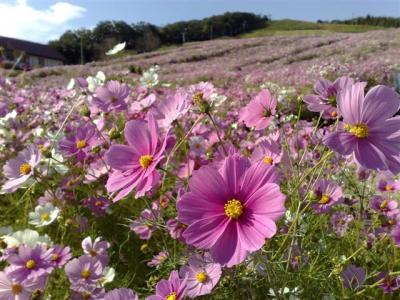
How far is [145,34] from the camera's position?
4391 cm

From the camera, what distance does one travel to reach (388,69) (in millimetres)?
8781

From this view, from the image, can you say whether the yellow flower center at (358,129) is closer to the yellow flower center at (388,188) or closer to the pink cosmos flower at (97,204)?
the yellow flower center at (388,188)

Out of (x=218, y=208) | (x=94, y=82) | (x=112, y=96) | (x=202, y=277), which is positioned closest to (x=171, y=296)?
(x=202, y=277)

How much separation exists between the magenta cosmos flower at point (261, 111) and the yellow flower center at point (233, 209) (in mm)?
476

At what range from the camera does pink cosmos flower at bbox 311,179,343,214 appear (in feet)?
5.62

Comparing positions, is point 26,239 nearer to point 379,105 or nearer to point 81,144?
point 81,144

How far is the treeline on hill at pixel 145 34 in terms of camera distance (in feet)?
132

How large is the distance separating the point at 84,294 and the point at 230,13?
67.3m

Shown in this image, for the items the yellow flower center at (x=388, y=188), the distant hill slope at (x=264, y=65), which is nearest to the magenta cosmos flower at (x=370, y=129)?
the yellow flower center at (x=388, y=188)

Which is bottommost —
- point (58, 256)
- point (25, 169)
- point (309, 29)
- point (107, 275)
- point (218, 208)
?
point (107, 275)

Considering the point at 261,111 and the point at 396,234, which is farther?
the point at 396,234

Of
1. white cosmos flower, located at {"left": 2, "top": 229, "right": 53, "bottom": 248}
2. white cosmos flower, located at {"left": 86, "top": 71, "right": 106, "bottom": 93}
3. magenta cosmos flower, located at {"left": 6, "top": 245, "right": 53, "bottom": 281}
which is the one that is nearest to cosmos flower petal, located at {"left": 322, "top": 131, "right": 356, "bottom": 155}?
magenta cosmos flower, located at {"left": 6, "top": 245, "right": 53, "bottom": 281}

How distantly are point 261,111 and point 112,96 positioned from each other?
0.72 meters

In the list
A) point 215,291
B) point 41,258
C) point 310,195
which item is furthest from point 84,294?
point 310,195
